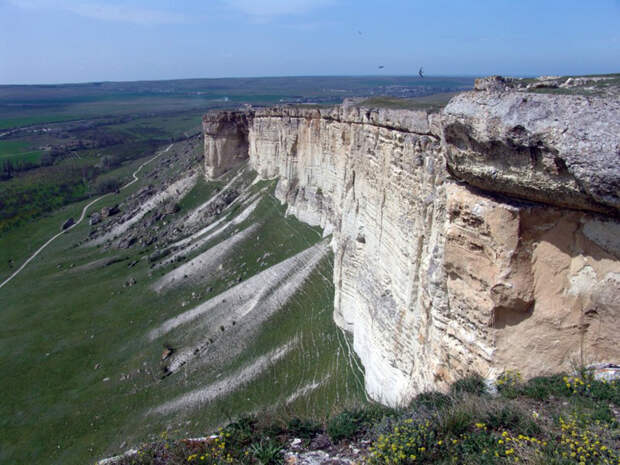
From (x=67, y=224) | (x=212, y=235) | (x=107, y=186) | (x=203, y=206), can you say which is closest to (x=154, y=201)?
(x=203, y=206)

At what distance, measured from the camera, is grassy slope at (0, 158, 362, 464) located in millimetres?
17969

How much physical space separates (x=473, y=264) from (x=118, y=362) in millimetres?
23752

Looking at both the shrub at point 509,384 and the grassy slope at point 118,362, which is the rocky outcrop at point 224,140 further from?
the shrub at point 509,384

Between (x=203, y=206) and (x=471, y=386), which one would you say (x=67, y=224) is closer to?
(x=203, y=206)

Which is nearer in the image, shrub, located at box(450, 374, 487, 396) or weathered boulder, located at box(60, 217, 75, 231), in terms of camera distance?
shrub, located at box(450, 374, 487, 396)

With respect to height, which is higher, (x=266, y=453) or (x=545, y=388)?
(x=545, y=388)

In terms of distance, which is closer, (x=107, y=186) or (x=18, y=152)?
(x=107, y=186)

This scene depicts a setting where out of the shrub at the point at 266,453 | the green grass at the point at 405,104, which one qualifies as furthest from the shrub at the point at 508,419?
the green grass at the point at 405,104

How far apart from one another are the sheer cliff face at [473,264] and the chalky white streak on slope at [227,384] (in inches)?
247

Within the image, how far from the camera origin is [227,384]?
1927 centimetres

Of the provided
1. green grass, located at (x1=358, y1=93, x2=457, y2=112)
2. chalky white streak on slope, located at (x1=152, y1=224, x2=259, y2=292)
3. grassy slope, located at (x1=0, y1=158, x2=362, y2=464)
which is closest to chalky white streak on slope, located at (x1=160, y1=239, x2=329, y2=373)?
grassy slope, located at (x1=0, y1=158, x2=362, y2=464)

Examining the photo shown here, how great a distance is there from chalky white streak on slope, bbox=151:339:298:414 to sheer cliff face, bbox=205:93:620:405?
6.28 m

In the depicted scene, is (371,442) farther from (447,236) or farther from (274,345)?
(274,345)

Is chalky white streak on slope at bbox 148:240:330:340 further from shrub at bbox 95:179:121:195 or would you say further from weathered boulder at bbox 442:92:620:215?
shrub at bbox 95:179:121:195
